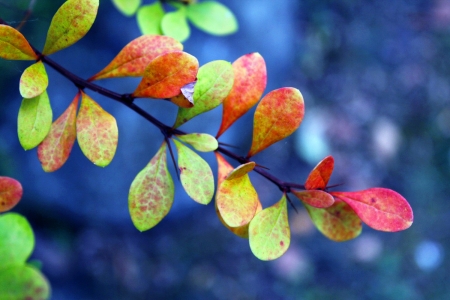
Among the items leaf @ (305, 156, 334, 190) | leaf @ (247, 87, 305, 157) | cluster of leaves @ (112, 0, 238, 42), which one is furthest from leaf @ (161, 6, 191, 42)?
leaf @ (305, 156, 334, 190)

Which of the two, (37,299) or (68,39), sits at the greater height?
(68,39)

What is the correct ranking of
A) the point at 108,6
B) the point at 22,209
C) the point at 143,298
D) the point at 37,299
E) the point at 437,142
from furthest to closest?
the point at 437,142
the point at 143,298
the point at 22,209
the point at 108,6
the point at 37,299

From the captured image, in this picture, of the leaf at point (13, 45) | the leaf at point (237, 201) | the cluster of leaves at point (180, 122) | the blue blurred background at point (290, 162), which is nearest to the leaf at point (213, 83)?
the cluster of leaves at point (180, 122)

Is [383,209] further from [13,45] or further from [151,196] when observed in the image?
[13,45]

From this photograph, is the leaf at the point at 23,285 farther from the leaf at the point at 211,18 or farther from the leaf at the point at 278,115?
the leaf at the point at 211,18

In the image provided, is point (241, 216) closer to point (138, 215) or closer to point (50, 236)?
point (138, 215)

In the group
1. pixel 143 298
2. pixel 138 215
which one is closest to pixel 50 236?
pixel 143 298

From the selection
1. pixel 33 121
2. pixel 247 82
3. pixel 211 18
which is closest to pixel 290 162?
pixel 211 18
